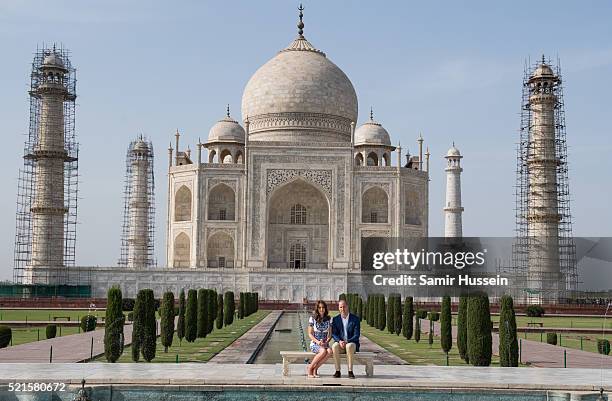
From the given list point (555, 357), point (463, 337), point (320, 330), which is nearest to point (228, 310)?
point (463, 337)

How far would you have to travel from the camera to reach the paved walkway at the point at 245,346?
35.1 ft

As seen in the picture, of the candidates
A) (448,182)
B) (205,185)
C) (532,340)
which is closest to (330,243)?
(205,185)

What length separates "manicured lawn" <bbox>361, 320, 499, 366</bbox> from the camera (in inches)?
429

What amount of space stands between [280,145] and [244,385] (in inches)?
948

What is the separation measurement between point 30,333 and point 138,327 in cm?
593

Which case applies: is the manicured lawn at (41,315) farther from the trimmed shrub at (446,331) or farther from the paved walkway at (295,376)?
the paved walkway at (295,376)

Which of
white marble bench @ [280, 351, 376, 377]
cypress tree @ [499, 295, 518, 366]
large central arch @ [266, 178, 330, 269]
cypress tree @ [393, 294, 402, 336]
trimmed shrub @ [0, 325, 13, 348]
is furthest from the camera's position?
large central arch @ [266, 178, 330, 269]

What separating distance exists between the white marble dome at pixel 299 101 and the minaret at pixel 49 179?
7586mm

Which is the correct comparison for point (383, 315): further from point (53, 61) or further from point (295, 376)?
point (53, 61)

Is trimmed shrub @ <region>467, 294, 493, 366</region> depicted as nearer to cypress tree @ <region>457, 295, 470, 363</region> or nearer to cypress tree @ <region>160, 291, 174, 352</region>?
cypress tree @ <region>457, 295, 470, 363</region>

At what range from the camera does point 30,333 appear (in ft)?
50.6

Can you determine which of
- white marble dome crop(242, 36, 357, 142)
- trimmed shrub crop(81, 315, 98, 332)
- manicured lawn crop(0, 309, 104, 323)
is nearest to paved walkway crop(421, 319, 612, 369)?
trimmed shrub crop(81, 315, 98, 332)

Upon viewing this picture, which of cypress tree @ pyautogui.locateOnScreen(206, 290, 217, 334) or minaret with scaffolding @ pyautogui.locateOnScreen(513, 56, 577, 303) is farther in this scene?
minaret with scaffolding @ pyautogui.locateOnScreen(513, 56, 577, 303)

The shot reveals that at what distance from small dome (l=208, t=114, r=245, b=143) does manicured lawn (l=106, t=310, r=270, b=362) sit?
54.2 feet
